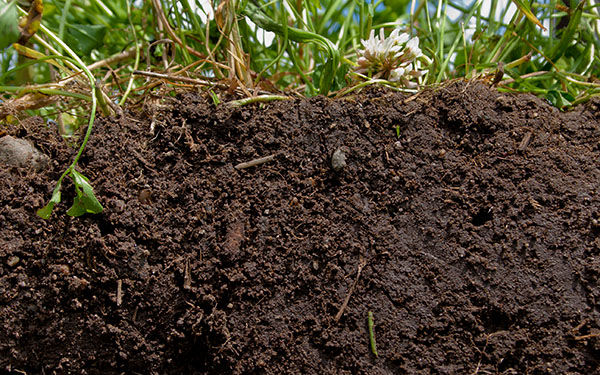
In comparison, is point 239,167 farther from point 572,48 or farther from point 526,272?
point 572,48

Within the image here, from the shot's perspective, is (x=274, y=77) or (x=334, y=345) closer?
(x=334, y=345)

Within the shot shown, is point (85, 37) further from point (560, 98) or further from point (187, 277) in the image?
point (560, 98)

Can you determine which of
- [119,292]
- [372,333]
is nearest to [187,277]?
[119,292]

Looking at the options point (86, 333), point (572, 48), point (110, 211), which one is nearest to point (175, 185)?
Result: point (110, 211)

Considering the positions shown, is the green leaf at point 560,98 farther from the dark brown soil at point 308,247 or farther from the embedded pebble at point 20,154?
the embedded pebble at point 20,154

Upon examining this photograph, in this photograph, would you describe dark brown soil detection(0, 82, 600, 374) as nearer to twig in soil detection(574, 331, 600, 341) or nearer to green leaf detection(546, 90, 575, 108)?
twig in soil detection(574, 331, 600, 341)

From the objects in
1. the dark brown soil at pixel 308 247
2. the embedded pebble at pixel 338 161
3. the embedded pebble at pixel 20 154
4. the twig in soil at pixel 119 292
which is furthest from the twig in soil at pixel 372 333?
the embedded pebble at pixel 20 154
